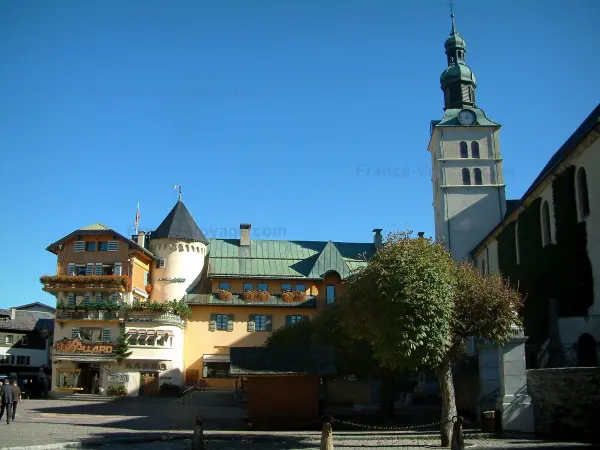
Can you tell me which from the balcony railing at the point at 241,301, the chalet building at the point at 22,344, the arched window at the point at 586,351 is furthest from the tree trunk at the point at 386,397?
the chalet building at the point at 22,344

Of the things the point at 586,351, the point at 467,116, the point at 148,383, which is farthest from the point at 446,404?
the point at 467,116

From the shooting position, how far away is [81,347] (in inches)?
2163

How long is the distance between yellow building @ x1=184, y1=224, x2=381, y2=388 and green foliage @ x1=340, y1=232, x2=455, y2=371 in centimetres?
3620

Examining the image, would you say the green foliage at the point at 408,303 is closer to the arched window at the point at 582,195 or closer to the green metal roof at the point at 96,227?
Answer: the arched window at the point at 582,195

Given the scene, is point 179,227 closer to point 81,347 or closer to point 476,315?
point 81,347

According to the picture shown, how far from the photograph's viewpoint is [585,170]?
1398 inches

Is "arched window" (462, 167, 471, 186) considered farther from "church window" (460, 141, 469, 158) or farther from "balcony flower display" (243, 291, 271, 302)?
"balcony flower display" (243, 291, 271, 302)

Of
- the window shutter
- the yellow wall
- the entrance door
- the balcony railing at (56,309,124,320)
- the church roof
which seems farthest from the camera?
the church roof

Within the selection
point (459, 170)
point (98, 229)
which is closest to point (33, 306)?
point (98, 229)

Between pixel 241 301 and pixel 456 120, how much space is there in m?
28.2

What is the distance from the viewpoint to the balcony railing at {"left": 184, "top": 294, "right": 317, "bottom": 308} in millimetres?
61031

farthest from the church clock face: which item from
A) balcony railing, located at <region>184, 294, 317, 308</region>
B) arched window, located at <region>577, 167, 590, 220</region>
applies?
arched window, located at <region>577, 167, 590, 220</region>

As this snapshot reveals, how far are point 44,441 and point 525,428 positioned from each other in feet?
58.2

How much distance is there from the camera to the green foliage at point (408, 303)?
2306 cm
